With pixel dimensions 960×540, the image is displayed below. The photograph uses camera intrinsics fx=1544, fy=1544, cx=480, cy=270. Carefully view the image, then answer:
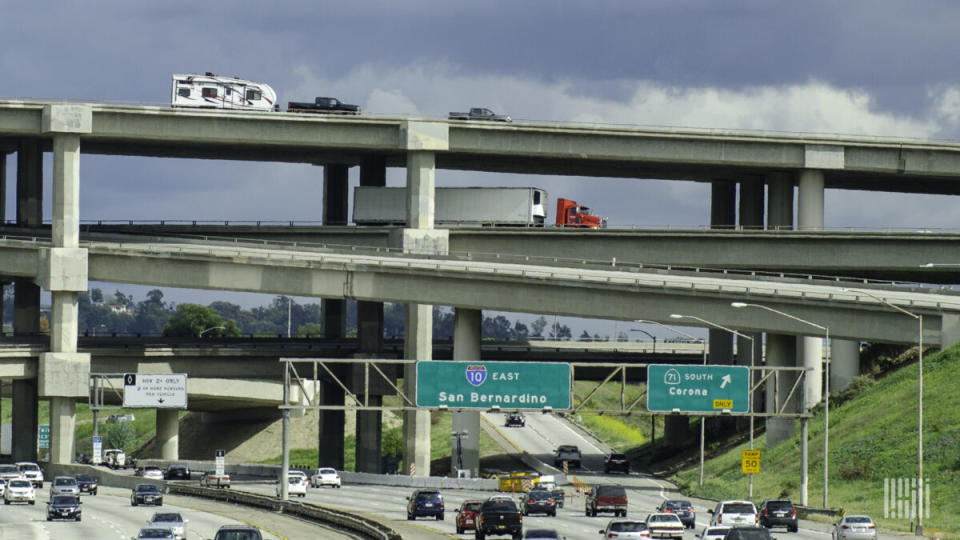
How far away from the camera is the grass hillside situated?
84325 millimetres

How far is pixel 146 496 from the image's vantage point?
83812 millimetres

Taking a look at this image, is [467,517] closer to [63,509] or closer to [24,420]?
[63,509]

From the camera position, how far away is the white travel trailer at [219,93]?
119 meters

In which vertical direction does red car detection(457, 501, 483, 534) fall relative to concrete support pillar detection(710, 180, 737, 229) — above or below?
below

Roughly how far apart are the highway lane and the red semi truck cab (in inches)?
1817

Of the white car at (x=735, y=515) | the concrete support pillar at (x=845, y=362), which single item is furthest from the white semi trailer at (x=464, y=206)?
the white car at (x=735, y=515)

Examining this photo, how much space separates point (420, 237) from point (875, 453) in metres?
41.0

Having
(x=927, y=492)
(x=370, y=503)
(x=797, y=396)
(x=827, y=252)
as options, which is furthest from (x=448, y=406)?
(x=827, y=252)

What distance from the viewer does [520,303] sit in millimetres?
110000

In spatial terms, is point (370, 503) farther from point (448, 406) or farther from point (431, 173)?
point (431, 173)

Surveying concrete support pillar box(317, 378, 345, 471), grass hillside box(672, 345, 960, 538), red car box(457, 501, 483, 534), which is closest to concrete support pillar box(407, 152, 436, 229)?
concrete support pillar box(317, 378, 345, 471)

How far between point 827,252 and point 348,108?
3905cm

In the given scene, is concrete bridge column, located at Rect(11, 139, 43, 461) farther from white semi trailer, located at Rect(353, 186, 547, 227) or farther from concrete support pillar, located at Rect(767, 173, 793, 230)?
concrete support pillar, located at Rect(767, 173, 793, 230)

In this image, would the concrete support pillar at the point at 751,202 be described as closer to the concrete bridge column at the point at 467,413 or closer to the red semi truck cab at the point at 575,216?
the red semi truck cab at the point at 575,216
